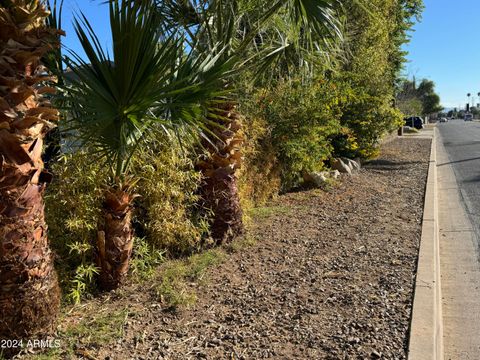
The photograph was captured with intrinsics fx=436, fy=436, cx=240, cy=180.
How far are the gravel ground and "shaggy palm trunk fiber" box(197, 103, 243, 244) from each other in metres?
0.44

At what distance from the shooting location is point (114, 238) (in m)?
4.00

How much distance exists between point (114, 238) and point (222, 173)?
182 centimetres

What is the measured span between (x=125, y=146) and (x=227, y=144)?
6.75 ft

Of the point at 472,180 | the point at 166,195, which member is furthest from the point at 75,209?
the point at 472,180

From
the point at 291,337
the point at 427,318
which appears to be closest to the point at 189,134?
the point at 291,337

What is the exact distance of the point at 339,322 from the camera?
3.61 metres

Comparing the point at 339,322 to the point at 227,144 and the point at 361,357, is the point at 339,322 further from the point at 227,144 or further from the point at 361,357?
the point at 227,144

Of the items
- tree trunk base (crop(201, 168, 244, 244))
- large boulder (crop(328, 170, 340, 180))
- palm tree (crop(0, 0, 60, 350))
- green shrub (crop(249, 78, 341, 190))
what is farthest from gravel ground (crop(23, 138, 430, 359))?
large boulder (crop(328, 170, 340, 180))

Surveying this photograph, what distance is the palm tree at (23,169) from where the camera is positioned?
9.04ft

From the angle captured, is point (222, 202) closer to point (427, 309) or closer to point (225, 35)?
point (225, 35)

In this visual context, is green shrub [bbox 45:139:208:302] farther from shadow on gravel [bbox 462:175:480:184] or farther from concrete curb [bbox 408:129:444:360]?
shadow on gravel [bbox 462:175:480:184]

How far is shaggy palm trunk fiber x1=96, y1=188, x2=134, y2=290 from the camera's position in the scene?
3994 millimetres

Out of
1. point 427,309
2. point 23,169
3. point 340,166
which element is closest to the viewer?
→ point 23,169

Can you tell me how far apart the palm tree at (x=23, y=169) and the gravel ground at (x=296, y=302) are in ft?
1.93
